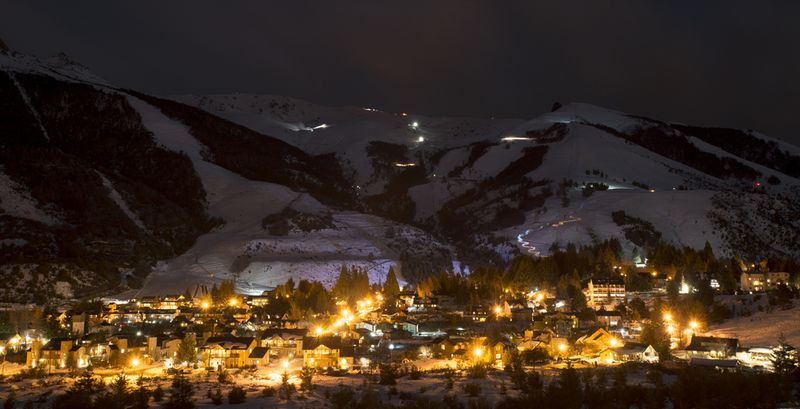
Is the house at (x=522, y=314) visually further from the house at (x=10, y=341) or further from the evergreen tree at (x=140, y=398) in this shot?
the house at (x=10, y=341)

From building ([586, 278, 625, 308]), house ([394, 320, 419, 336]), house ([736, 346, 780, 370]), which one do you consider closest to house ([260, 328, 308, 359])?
house ([394, 320, 419, 336])

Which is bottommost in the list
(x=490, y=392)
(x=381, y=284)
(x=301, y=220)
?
(x=490, y=392)

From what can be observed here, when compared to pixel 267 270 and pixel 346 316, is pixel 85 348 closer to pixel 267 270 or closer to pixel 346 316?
pixel 346 316

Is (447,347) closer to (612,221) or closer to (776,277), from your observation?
(776,277)

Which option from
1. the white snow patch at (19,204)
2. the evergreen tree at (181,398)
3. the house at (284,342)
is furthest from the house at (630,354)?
the white snow patch at (19,204)

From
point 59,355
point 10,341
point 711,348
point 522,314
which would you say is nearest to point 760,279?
point 522,314

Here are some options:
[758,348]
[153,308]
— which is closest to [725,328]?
[758,348]
